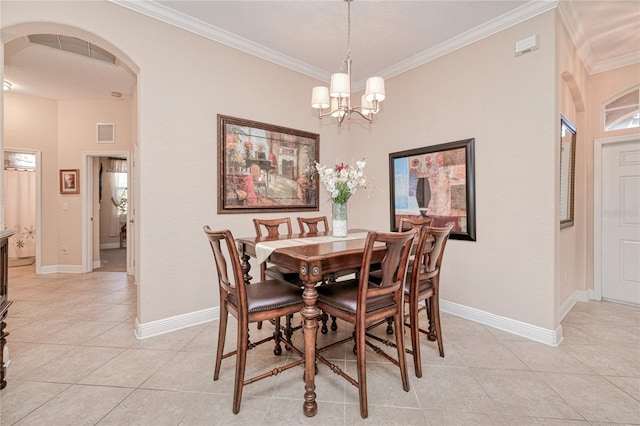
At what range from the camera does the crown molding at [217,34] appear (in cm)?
252

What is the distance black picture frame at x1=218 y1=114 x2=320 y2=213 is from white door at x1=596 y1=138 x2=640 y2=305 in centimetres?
353

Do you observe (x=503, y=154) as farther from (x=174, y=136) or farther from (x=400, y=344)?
(x=174, y=136)

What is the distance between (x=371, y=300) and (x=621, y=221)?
365 cm

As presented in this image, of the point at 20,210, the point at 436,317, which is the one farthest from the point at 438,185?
the point at 20,210

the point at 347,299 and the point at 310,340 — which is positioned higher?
the point at 347,299

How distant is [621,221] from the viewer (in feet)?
11.1

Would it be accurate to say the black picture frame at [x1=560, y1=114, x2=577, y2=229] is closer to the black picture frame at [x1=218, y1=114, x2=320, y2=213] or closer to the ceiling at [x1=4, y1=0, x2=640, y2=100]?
the ceiling at [x1=4, y1=0, x2=640, y2=100]

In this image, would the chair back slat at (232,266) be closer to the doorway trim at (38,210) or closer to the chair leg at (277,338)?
the chair leg at (277,338)

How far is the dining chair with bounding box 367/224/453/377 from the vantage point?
1.94 m

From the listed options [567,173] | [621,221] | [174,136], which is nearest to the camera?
[174,136]

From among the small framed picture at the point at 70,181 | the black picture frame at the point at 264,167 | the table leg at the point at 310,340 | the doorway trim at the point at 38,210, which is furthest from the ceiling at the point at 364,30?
the table leg at the point at 310,340

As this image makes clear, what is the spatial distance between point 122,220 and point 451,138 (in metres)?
8.42

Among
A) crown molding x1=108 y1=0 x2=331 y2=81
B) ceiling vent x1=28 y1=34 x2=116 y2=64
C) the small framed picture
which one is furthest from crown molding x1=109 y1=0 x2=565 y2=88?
the small framed picture

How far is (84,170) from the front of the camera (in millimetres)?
5012
